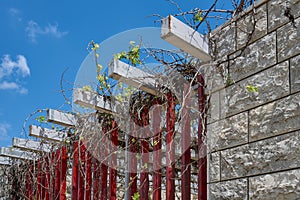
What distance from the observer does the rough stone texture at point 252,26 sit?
6.94ft

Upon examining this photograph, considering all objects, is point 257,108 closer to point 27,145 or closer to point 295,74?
point 295,74

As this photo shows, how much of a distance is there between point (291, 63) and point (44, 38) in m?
1.87

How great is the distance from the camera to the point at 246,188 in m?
2.04

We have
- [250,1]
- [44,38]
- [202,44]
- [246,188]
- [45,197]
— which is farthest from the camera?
[45,197]

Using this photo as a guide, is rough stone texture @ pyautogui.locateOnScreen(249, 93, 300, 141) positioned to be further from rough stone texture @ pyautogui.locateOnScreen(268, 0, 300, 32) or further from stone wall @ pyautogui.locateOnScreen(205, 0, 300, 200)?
rough stone texture @ pyautogui.locateOnScreen(268, 0, 300, 32)

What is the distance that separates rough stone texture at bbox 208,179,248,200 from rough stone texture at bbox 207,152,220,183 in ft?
0.11

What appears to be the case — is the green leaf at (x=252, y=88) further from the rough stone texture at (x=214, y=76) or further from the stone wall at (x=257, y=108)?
the rough stone texture at (x=214, y=76)

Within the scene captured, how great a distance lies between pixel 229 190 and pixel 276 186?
0.93ft

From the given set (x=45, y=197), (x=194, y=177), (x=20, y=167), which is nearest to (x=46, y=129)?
(x=45, y=197)

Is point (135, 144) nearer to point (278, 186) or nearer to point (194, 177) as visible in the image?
point (194, 177)

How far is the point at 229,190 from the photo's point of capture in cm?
213

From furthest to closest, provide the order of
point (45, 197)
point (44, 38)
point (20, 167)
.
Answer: point (20, 167)
point (45, 197)
point (44, 38)

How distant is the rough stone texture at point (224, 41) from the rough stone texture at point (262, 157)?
1.67 ft

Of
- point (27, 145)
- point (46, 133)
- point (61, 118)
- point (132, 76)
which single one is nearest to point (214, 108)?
point (132, 76)
